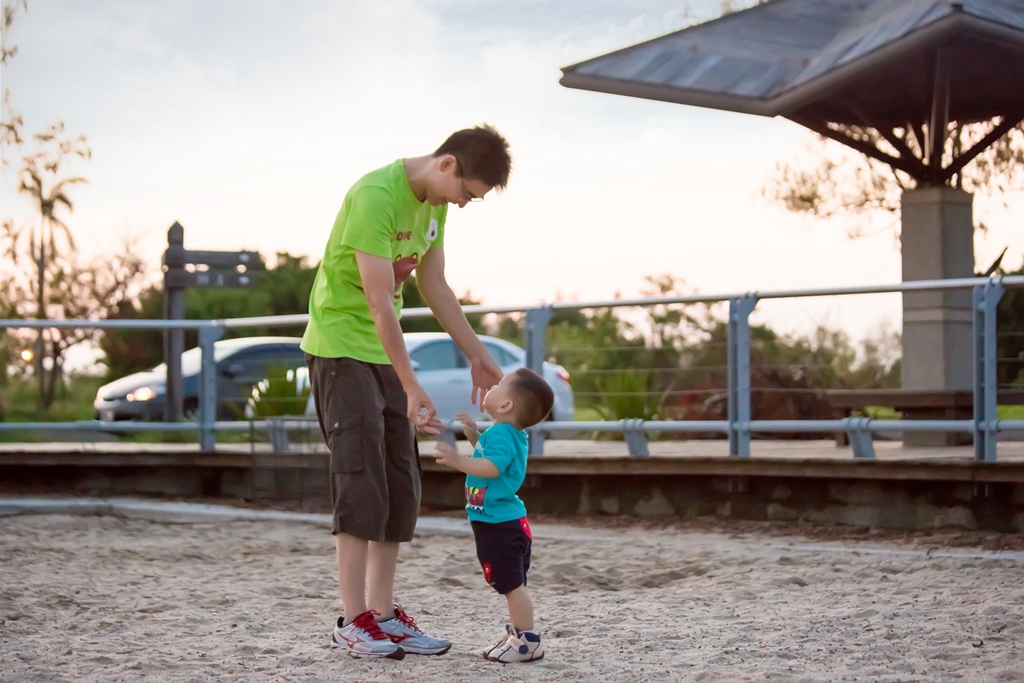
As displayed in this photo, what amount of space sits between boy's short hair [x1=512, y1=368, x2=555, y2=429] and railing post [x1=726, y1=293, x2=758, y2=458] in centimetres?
385

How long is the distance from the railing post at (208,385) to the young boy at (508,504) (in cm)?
626

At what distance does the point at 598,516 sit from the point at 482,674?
4551 mm

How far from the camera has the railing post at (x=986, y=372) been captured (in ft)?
21.9

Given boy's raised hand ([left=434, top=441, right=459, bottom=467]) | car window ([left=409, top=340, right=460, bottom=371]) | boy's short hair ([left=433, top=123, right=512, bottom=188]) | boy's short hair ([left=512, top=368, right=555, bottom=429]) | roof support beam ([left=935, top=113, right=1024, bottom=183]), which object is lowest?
boy's raised hand ([left=434, top=441, right=459, bottom=467])

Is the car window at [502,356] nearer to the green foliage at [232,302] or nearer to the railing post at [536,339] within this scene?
the railing post at [536,339]

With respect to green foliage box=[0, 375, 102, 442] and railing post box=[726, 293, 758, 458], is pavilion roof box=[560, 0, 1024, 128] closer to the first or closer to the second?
railing post box=[726, 293, 758, 458]

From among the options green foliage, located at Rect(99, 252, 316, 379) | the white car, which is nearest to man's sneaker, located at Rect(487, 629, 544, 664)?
the white car

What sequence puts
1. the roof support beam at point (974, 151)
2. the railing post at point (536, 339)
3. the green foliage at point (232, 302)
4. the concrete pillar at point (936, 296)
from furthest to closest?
the green foliage at point (232, 302)
the roof support beam at point (974, 151)
the concrete pillar at point (936, 296)
the railing post at point (536, 339)

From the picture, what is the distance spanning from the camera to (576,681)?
3592 millimetres

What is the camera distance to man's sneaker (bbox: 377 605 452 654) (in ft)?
13.1

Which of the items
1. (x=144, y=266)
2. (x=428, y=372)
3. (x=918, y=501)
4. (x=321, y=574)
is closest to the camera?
(x=321, y=574)

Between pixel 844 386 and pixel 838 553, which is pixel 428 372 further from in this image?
pixel 838 553

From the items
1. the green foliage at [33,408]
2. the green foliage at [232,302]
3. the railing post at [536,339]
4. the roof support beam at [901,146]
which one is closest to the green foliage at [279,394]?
the green foliage at [33,408]

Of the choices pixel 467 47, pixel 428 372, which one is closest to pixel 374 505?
pixel 467 47
